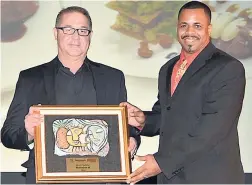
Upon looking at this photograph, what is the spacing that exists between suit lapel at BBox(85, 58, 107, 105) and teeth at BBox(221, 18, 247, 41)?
119 centimetres

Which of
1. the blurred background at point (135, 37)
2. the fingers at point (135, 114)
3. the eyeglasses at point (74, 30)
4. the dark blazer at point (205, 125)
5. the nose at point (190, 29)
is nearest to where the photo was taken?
the dark blazer at point (205, 125)

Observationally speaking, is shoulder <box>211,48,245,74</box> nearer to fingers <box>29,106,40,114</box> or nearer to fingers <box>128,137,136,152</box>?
fingers <box>128,137,136,152</box>

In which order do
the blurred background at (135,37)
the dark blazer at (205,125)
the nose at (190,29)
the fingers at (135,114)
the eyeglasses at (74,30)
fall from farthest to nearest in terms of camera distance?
the blurred background at (135,37) → the fingers at (135,114) → the eyeglasses at (74,30) → the nose at (190,29) → the dark blazer at (205,125)

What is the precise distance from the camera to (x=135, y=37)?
3887 mm

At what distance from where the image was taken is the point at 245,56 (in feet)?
12.8

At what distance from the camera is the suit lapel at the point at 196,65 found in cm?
286

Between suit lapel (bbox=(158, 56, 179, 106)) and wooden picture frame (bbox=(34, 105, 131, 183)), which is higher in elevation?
suit lapel (bbox=(158, 56, 179, 106))

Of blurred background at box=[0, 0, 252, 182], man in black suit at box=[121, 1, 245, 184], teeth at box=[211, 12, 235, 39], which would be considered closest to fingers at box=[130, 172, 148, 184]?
man in black suit at box=[121, 1, 245, 184]

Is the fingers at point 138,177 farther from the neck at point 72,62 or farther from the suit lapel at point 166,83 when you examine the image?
the neck at point 72,62

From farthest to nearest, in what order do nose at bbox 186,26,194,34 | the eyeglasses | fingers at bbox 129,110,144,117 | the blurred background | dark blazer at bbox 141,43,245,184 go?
the blurred background → fingers at bbox 129,110,144,117 → the eyeglasses → nose at bbox 186,26,194,34 → dark blazer at bbox 141,43,245,184

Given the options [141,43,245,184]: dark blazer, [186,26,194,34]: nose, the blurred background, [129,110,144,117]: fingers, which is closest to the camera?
[141,43,245,184]: dark blazer

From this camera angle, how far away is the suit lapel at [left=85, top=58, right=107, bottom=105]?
10.0ft

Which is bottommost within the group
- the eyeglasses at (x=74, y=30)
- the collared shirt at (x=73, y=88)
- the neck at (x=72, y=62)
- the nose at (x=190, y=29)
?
the collared shirt at (x=73, y=88)

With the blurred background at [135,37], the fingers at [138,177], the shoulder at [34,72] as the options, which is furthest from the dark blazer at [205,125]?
the blurred background at [135,37]
